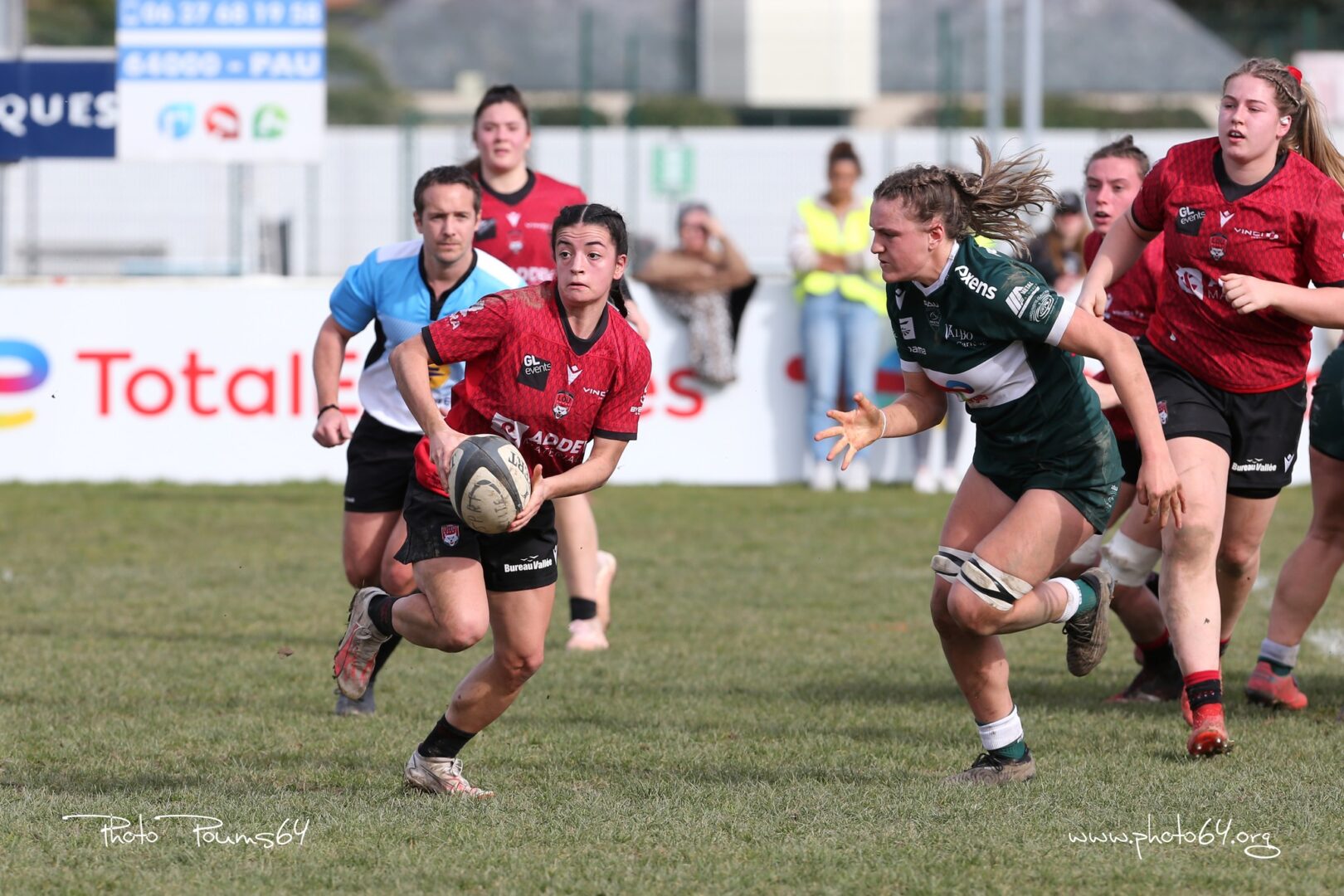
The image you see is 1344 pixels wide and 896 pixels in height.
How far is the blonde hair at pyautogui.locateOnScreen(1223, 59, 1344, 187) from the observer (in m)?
5.77

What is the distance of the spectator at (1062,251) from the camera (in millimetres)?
12227

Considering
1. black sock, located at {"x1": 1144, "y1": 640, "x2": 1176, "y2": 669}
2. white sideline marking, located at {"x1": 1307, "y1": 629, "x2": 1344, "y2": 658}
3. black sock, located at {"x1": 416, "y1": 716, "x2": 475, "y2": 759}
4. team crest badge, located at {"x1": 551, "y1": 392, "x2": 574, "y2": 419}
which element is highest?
team crest badge, located at {"x1": 551, "y1": 392, "x2": 574, "y2": 419}

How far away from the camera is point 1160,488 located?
16.9 ft

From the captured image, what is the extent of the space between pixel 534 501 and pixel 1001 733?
1551mm

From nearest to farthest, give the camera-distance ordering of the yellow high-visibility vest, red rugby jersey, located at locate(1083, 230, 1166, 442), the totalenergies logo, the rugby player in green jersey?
the rugby player in green jersey, red rugby jersey, located at locate(1083, 230, 1166, 442), the totalenergies logo, the yellow high-visibility vest

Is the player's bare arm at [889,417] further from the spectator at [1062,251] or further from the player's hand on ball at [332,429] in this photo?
the spectator at [1062,251]

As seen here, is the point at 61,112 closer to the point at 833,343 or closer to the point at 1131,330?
the point at 833,343

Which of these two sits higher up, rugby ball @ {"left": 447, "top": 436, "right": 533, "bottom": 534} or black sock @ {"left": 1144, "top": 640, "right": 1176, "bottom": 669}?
rugby ball @ {"left": 447, "top": 436, "right": 533, "bottom": 534}

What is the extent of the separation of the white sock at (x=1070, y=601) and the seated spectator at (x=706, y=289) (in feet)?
26.6

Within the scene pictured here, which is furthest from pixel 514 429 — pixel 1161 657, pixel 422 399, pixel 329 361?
pixel 1161 657

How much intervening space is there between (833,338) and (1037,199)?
8.03 meters

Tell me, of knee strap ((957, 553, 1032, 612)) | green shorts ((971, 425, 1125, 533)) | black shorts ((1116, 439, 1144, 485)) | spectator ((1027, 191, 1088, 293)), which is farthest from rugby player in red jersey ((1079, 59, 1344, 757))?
spectator ((1027, 191, 1088, 293))

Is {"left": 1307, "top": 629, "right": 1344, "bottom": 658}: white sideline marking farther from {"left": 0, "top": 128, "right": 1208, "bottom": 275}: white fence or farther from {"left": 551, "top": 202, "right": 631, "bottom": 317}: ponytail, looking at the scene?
{"left": 0, "top": 128, "right": 1208, "bottom": 275}: white fence

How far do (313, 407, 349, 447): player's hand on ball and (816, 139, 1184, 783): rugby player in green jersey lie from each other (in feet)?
6.48
